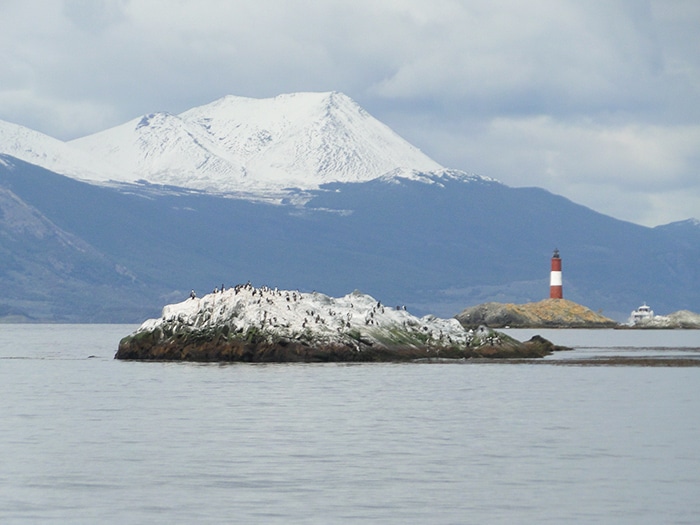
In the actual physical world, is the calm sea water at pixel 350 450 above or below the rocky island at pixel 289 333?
below

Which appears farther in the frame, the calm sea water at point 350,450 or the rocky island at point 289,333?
the rocky island at point 289,333

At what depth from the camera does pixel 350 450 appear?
111ft

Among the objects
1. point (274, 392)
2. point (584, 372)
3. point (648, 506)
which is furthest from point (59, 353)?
point (648, 506)

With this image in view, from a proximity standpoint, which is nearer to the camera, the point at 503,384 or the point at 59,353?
the point at 503,384

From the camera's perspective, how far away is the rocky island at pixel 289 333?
6944 centimetres

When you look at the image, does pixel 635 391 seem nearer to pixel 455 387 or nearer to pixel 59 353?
pixel 455 387

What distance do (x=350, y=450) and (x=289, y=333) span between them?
35.6 m

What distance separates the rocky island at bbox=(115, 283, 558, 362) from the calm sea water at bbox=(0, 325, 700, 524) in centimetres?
1027

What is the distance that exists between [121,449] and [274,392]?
17.4 metres

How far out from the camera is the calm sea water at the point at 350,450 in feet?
84.1

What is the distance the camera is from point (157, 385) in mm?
55719

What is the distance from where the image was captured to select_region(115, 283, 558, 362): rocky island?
228 ft

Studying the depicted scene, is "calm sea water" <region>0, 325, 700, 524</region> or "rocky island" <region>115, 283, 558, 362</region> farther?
"rocky island" <region>115, 283, 558, 362</region>

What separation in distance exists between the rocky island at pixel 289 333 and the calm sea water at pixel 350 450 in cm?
1027
